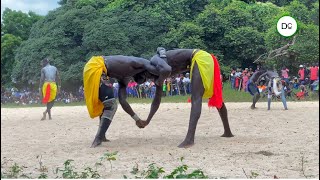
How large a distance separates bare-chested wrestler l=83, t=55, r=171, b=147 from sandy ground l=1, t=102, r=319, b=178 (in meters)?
0.50

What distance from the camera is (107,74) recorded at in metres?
7.57

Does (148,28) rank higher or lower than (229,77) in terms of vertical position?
higher

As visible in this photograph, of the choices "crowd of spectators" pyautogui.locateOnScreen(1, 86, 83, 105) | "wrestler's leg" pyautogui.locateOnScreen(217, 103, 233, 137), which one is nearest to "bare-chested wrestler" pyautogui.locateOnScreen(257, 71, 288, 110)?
"wrestler's leg" pyautogui.locateOnScreen(217, 103, 233, 137)

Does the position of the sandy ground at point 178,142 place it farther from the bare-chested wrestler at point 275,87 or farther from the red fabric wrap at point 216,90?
the bare-chested wrestler at point 275,87

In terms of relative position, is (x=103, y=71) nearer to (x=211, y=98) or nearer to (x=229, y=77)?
(x=211, y=98)

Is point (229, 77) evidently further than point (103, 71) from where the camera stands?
Yes

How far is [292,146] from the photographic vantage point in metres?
7.30

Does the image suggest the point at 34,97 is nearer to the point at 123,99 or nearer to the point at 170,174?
the point at 123,99

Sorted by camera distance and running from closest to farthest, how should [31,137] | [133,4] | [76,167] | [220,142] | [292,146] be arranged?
[76,167], [292,146], [220,142], [31,137], [133,4]

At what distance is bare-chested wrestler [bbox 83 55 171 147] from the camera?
738cm

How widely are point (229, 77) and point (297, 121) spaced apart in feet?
14.3

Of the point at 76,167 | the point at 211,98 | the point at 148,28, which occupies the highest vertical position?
the point at 148,28

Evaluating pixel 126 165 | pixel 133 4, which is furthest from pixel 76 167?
pixel 133 4

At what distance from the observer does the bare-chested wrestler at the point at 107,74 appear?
7.38 m
